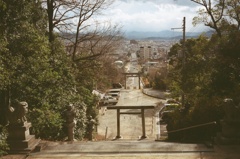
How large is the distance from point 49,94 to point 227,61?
22.1 feet

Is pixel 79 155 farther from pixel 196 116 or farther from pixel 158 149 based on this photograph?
pixel 196 116

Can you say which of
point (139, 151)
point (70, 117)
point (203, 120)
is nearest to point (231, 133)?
point (139, 151)

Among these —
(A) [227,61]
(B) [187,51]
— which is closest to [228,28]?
(A) [227,61]

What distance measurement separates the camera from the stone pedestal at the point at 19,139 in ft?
27.1

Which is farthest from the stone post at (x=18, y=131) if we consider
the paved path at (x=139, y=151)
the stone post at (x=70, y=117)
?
the stone post at (x=70, y=117)

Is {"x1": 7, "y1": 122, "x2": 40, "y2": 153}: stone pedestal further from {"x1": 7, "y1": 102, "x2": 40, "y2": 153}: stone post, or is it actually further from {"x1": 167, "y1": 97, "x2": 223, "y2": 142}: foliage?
{"x1": 167, "y1": 97, "x2": 223, "y2": 142}: foliage

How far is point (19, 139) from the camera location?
8406 mm

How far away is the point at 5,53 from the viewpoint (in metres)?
9.89

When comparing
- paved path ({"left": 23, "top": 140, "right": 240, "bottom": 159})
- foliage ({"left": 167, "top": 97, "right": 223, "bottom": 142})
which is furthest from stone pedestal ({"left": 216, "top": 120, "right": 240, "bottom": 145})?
foliage ({"left": 167, "top": 97, "right": 223, "bottom": 142})

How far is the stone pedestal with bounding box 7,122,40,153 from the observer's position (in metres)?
8.27

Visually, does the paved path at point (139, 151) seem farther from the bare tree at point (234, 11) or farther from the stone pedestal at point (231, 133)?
the bare tree at point (234, 11)

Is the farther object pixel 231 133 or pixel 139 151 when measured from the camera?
pixel 231 133

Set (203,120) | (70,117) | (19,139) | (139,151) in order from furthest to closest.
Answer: (203,120)
(70,117)
(19,139)
(139,151)

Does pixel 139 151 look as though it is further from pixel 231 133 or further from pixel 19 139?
pixel 19 139
